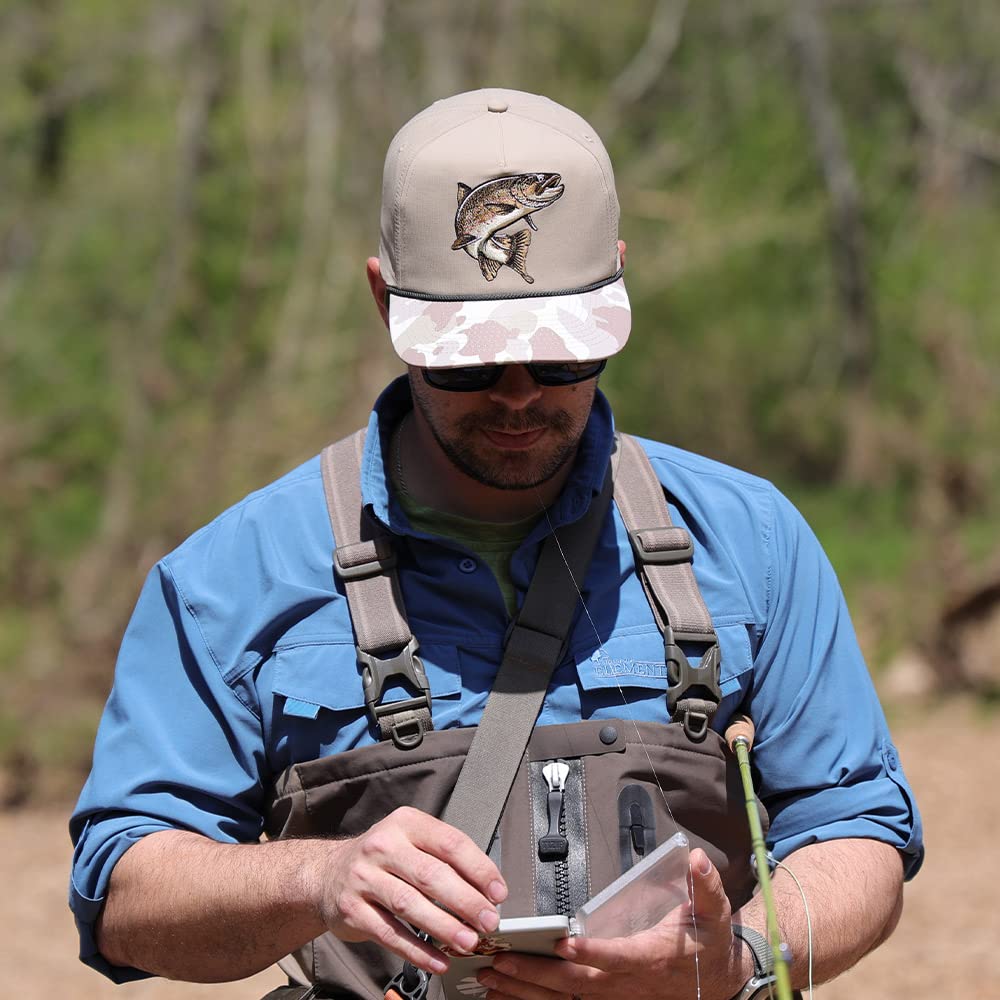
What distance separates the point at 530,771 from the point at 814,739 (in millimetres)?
490

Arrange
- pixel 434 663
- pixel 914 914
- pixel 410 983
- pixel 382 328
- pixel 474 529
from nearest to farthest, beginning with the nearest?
pixel 410 983
pixel 434 663
pixel 474 529
pixel 914 914
pixel 382 328

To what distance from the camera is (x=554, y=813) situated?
2328 millimetres

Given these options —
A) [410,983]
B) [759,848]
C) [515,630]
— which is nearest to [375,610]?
[515,630]

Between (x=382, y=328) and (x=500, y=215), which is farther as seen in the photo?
(x=382, y=328)

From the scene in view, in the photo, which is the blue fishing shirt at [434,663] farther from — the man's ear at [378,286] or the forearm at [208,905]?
the man's ear at [378,286]

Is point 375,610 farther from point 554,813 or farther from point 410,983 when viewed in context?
point 410,983

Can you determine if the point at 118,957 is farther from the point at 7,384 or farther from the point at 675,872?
the point at 7,384

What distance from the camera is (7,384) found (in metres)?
13.2

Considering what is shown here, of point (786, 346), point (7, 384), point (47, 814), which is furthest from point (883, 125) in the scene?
point (47, 814)

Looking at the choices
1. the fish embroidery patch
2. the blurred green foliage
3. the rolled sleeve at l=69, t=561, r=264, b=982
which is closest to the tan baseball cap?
the fish embroidery patch

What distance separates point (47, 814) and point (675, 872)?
717cm

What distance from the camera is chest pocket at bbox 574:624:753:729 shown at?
2.39 meters

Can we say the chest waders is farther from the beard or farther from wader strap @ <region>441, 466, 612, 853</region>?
the beard

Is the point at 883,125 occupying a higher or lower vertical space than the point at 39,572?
higher
